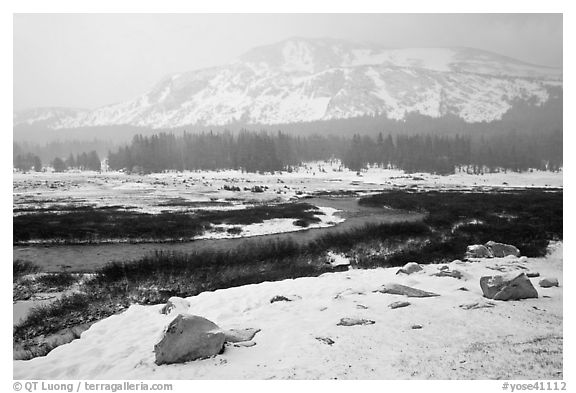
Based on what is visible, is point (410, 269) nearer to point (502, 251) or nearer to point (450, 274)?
point (450, 274)

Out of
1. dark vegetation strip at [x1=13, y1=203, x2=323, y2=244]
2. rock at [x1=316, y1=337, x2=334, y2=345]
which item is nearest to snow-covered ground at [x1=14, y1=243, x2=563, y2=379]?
rock at [x1=316, y1=337, x2=334, y2=345]

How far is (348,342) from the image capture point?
6793 millimetres

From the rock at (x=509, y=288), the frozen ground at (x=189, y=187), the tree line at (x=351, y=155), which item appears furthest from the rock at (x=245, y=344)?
the tree line at (x=351, y=155)

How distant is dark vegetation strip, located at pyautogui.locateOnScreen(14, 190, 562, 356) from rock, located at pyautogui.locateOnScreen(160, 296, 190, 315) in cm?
197

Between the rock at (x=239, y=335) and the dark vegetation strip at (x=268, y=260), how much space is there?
4.86 m

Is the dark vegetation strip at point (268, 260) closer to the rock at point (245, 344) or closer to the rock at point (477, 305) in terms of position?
the rock at point (245, 344)

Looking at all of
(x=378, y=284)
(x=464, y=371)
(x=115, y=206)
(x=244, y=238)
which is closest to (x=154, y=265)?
(x=244, y=238)

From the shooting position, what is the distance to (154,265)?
1480cm

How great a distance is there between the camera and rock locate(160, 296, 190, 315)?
912 cm

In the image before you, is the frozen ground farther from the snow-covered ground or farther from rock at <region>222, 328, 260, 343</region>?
rock at <region>222, 328, 260, 343</region>

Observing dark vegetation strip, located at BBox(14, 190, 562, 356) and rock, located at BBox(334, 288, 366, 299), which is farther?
dark vegetation strip, located at BBox(14, 190, 562, 356)

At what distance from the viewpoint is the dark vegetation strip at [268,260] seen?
1041 centimetres

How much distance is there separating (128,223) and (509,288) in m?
23.3
